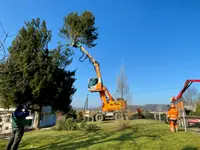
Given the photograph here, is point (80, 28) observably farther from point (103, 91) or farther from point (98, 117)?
point (98, 117)

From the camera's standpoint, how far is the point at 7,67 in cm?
609

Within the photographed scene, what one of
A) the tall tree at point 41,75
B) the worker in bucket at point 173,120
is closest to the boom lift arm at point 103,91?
the tall tree at point 41,75

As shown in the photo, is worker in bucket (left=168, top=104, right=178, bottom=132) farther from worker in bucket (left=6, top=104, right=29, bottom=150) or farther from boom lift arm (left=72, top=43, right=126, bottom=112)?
boom lift arm (left=72, top=43, right=126, bottom=112)

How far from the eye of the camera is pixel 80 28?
72.3ft

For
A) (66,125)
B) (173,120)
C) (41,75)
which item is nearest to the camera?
(173,120)

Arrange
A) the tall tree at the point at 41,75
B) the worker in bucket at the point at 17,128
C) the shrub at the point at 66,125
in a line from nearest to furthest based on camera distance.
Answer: the worker in bucket at the point at 17,128 < the shrub at the point at 66,125 < the tall tree at the point at 41,75

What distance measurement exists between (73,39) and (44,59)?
4336 mm

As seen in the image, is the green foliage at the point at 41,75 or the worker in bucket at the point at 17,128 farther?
the green foliage at the point at 41,75

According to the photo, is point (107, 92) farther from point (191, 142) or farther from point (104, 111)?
point (191, 142)

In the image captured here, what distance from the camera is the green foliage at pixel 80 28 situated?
21.7 metres

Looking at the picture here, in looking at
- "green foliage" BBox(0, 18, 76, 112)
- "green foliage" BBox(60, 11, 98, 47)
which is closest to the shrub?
"green foliage" BBox(0, 18, 76, 112)

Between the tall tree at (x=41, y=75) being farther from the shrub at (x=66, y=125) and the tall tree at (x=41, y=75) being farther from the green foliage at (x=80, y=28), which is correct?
the shrub at (x=66, y=125)

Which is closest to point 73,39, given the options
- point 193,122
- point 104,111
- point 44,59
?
point 44,59

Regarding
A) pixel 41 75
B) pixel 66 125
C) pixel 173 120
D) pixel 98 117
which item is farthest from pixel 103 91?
pixel 173 120
